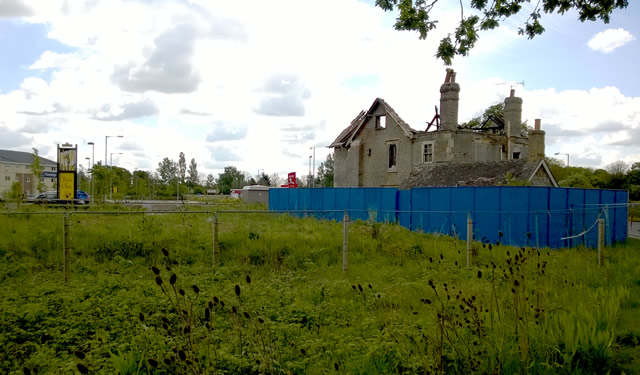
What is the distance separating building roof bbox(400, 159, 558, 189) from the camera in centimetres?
2573

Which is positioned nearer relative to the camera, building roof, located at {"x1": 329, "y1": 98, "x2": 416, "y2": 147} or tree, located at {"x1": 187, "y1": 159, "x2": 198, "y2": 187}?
building roof, located at {"x1": 329, "y1": 98, "x2": 416, "y2": 147}

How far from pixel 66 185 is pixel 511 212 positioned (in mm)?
24711

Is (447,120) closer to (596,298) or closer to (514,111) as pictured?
(514,111)

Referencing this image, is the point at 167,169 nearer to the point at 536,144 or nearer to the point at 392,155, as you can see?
the point at 392,155

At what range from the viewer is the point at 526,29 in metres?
9.03

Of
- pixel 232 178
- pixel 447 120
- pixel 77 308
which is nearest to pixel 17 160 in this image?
pixel 232 178

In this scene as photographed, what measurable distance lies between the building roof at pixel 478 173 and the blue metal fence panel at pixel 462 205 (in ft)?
21.6

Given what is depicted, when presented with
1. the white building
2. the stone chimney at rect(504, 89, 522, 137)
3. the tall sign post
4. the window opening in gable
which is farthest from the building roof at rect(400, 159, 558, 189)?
the white building

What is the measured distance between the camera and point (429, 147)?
34688mm

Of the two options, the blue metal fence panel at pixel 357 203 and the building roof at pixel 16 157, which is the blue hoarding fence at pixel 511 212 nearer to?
the blue metal fence panel at pixel 357 203

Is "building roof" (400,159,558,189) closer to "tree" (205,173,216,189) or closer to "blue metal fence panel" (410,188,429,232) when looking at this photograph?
"blue metal fence panel" (410,188,429,232)

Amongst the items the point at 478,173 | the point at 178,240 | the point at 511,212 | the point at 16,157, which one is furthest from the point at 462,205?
the point at 16,157

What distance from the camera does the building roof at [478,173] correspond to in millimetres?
25734

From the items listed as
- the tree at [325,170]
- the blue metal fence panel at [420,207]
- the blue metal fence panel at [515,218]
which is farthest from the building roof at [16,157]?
the blue metal fence panel at [515,218]
